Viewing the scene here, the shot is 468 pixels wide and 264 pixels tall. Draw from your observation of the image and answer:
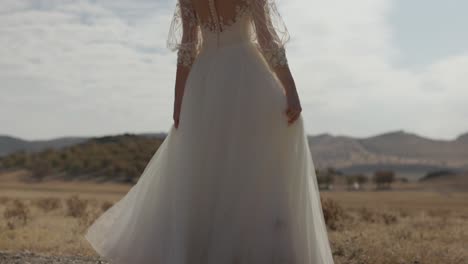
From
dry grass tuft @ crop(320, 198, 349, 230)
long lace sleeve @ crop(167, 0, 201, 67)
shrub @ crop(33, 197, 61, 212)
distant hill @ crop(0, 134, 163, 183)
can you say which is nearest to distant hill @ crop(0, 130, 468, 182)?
distant hill @ crop(0, 134, 163, 183)

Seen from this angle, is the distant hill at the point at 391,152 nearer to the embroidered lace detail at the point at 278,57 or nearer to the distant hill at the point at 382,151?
the distant hill at the point at 382,151

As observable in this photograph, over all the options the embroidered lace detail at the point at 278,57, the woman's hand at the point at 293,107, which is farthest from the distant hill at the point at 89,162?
the woman's hand at the point at 293,107

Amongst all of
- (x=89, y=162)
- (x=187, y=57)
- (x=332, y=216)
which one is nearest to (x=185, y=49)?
(x=187, y=57)

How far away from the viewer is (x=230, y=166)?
4.58 meters

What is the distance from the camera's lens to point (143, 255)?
4625 millimetres

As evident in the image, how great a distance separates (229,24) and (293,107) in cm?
75

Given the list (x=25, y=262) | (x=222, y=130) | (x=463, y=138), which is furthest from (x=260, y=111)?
(x=463, y=138)

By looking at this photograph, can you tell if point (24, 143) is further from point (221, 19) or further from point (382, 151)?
point (221, 19)

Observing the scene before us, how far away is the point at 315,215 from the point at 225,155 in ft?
2.33

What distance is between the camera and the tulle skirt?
14.6 feet

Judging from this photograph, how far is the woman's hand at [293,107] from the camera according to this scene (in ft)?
15.1

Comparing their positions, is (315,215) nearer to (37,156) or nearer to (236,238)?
(236,238)

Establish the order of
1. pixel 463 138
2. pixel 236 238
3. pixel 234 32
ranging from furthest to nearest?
pixel 463 138
pixel 234 32
pixel 236 238

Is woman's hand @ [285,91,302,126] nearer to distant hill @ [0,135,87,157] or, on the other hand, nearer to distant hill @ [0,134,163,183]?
distant hill @ [0,134,163,183]
